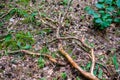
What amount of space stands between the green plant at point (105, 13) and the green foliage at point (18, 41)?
1.61m

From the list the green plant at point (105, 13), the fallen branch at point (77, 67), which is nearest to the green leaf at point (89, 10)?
the green plant at point (105, 13)

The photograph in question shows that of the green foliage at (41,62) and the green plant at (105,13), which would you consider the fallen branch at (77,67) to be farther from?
the green plant at (105,13)

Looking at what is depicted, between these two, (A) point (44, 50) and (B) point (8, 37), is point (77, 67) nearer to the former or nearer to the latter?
(A) point (44, 50)

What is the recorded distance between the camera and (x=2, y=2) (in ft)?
22.1

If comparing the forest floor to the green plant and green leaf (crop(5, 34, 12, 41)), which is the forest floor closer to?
green leaf (crop(5, 34, 12, 41))

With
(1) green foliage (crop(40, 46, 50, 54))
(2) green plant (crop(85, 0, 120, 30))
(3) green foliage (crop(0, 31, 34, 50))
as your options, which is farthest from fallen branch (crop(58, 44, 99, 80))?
(2) green plant (crop(85, 0, 120, 30))

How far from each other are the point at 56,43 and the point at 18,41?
34.8 inches

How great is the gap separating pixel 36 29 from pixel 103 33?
1637 mm

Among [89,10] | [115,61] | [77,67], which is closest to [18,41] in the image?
[77,67]

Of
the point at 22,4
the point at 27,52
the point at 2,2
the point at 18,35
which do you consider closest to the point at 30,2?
the point at 22,4

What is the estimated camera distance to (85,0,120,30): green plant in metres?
5.51

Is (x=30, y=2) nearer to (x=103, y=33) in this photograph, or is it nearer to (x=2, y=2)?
(x=2, y=2)

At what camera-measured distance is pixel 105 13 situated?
5.59 metres

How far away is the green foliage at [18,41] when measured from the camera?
5.36m
